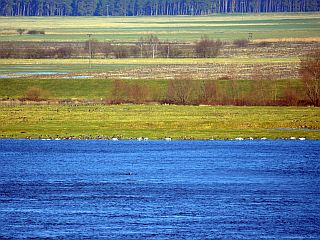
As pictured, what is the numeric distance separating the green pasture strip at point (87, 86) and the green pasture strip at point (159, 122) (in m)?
11.8

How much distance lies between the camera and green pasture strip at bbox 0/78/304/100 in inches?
3445

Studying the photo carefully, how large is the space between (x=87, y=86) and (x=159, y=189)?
53383mm

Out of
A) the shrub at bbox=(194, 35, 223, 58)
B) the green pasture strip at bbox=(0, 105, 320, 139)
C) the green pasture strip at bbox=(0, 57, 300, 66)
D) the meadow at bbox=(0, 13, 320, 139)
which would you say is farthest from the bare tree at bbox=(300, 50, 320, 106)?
the shrub at bbox=(194, 35, 223, 58)

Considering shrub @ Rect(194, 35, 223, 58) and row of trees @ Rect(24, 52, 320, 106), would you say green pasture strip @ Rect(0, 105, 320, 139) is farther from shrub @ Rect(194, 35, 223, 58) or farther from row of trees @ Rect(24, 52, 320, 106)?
shrub @ Rect(194, 35, 223, 58)

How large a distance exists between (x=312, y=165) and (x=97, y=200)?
551 inches

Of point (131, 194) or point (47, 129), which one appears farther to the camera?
point (47, 129)

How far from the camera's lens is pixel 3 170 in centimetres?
4484

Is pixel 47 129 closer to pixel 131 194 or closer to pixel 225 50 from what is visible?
pixel 131 194

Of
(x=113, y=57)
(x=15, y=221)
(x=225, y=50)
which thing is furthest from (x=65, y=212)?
(x=225, y=50)

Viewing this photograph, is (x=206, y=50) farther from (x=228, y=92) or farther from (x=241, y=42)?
(x=228, y=92)

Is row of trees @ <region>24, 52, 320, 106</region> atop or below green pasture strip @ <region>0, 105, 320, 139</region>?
atop

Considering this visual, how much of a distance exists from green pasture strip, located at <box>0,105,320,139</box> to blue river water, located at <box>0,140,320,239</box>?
2.83 m

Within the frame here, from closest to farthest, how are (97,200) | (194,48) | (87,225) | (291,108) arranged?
(87,225), (97,200), (291,108), (194,48)

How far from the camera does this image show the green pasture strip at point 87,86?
87.5 metres
